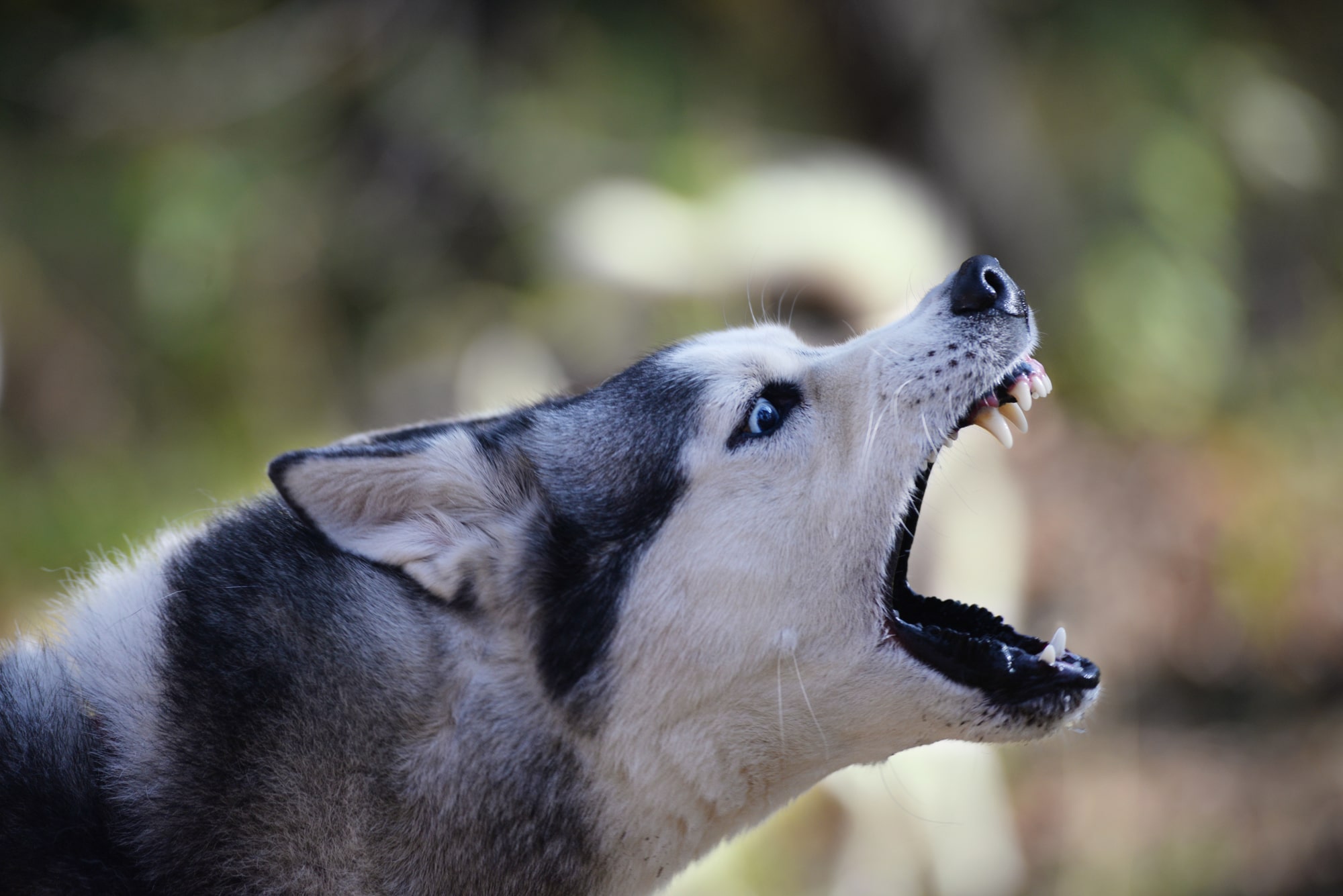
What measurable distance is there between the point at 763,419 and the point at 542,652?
684 mm

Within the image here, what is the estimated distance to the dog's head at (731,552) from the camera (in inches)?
93.7

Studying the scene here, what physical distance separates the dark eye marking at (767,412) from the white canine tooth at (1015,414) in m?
0.47

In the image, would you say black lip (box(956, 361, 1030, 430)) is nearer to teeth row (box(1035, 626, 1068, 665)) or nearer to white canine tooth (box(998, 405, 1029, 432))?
white canine tooth (box(998, 405, 1029, 432))

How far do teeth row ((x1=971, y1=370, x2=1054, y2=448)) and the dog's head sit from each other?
0.04 feet

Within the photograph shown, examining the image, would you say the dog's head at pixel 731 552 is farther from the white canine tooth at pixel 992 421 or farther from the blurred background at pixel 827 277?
the blurred background at pixel 827 277

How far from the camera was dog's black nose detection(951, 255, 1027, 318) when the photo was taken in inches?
103

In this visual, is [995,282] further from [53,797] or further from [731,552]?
[53,797]

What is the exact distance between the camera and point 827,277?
21.4 feet

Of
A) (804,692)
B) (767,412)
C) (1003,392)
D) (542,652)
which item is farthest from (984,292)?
(542,652)

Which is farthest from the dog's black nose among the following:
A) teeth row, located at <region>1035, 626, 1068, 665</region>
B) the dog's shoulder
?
the dog's shoulder

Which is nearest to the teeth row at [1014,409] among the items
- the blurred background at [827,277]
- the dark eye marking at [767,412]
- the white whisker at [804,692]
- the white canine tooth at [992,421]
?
the white canine tooth at [992,421]

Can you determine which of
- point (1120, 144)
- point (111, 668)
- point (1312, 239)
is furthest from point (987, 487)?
point (111, 668)

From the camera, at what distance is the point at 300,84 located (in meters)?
8.75

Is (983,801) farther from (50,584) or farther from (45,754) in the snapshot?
(50,584)
